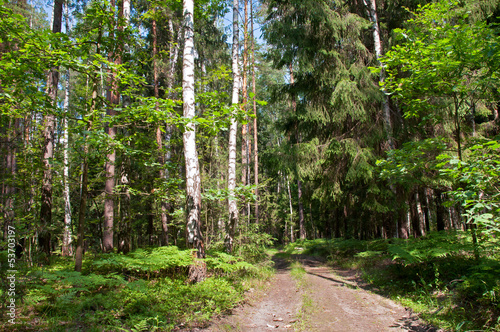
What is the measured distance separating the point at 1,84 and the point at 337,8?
11504mm

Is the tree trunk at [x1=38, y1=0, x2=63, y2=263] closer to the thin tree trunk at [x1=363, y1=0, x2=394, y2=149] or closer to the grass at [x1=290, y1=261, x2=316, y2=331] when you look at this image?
the grass at [x1=290, y1=261, x2=316, y2=331]

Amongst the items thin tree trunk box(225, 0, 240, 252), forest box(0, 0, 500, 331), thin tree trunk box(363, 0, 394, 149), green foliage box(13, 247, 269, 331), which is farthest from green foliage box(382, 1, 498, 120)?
green foliage box(13, 247, 269, 331)

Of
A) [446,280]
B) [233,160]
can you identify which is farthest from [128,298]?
[446,280]

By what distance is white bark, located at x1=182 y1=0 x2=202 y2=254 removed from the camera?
551 cm

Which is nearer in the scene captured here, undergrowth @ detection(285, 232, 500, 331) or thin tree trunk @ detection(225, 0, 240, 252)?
undergrowth @ detection(285, 232, 500, 331)

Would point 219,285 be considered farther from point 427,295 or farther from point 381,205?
point 381,205

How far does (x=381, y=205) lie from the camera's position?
8891 millimetres

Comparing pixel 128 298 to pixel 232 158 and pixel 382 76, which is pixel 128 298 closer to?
pixel 232 158

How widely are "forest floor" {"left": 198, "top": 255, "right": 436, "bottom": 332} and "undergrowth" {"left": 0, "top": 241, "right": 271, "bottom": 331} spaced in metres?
0.43

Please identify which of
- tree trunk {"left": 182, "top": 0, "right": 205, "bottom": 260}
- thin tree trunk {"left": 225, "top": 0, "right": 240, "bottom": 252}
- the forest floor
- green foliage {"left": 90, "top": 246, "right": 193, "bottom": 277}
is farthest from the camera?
thin tree trunk {"left": 225, "top": 0, "right": 240, "bottom": 252}

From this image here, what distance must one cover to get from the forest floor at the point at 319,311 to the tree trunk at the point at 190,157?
164cm

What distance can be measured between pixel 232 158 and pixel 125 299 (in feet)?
17.4

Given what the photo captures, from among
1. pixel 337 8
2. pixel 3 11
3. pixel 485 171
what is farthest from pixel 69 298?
pixel 337 8

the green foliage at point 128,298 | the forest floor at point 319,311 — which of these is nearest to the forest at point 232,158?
the green foliage at point 128,298
